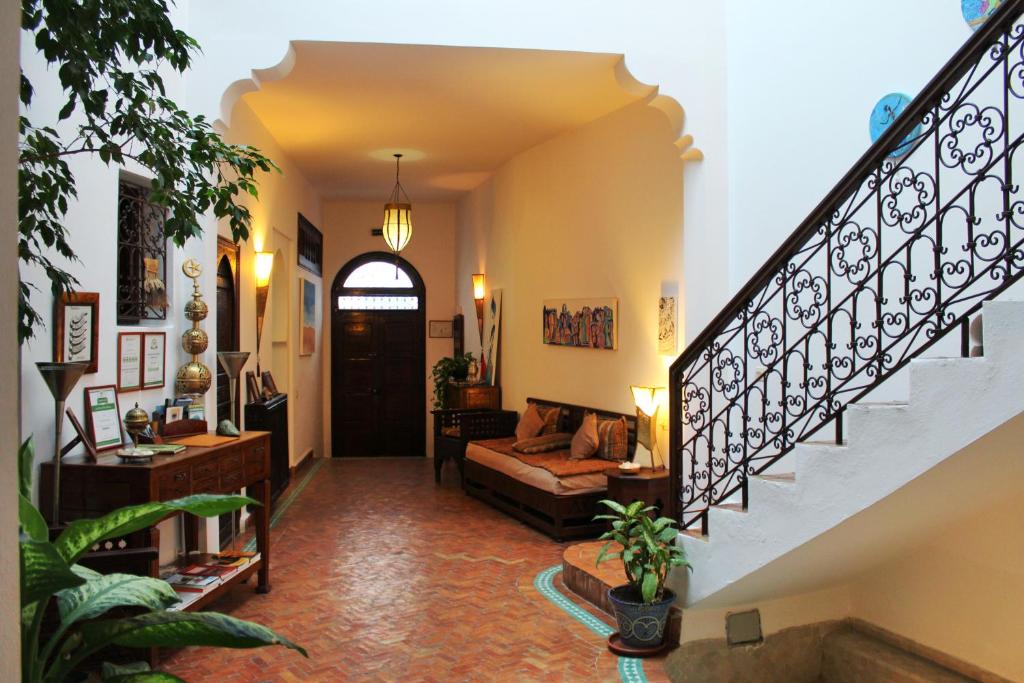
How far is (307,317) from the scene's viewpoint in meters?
11.0

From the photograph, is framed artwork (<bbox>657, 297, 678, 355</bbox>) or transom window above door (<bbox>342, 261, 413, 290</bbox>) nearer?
framed artwork (<bbox>657, 297, 678, 355</bbox>)

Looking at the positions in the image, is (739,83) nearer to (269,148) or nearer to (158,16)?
(158,16)

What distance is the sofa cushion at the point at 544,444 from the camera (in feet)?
26.2

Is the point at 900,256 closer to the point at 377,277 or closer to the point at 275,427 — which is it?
the point at 275,427

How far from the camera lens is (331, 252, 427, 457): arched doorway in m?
12.6

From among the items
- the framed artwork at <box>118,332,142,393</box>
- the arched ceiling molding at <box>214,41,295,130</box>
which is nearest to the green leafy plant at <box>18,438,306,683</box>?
the framed artwork at <box>118,332,142,393</box>

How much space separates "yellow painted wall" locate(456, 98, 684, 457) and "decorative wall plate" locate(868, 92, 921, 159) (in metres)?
1.62

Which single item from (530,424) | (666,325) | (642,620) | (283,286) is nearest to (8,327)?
(642,620)

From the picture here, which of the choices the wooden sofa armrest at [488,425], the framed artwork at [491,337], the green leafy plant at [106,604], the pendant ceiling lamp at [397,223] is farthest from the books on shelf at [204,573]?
the framed artwork at [491,337]

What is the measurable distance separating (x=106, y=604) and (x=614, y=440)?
5.41 metres

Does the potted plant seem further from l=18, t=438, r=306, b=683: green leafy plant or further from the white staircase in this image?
l=18, t=438, r=306, b=683: green leafy plant

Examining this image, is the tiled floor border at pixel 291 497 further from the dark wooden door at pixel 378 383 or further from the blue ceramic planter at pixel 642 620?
the blue ceramic planter at pixel 642 620

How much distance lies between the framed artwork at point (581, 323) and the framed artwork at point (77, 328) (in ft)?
14.5

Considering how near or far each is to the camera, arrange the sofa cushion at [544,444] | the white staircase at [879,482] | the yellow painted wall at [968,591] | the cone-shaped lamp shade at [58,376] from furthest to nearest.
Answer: the sofa cushion at [544,444] → the yellow painted wall at [968,591] → the cone-shaped lamp shade at [58,376] → the white staircase at [879,482]
